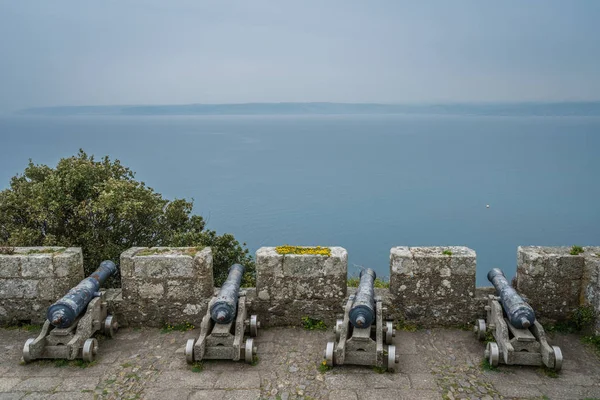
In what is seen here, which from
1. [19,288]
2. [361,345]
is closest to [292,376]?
[361,345]

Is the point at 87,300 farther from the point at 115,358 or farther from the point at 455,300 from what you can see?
the point at 455,300

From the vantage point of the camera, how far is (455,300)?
23.1 ft

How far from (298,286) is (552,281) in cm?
352

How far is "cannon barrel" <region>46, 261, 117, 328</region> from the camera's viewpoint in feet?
19.9

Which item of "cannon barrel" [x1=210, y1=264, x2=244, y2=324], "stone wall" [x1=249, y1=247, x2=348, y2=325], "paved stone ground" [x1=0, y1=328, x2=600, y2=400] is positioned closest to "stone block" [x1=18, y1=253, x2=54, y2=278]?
"paved stone ground" [x1=0, y1=328, x2=600, y2=400]

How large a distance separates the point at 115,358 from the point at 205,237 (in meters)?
6.60

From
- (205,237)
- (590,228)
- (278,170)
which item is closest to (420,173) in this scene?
(278,170)

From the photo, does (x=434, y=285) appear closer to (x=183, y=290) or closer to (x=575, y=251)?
(x=575, y=251)

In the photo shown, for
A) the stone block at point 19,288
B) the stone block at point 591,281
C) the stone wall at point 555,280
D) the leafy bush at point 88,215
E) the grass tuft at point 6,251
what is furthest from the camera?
the leafy bush at point 88,215

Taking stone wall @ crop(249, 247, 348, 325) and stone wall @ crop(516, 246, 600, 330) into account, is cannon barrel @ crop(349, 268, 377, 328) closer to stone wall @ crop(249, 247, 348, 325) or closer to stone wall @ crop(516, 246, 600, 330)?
stone wall @ crop(249, 247, 348, 325)

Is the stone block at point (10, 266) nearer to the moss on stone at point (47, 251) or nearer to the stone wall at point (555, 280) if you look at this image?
the moss on stone at point (47, 251)

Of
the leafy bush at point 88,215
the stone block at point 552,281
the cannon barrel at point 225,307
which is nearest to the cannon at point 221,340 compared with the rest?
the cannon barrel at point 225,307

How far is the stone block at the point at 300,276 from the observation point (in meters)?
7.02

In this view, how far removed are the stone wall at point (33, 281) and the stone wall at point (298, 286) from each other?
2.66m
